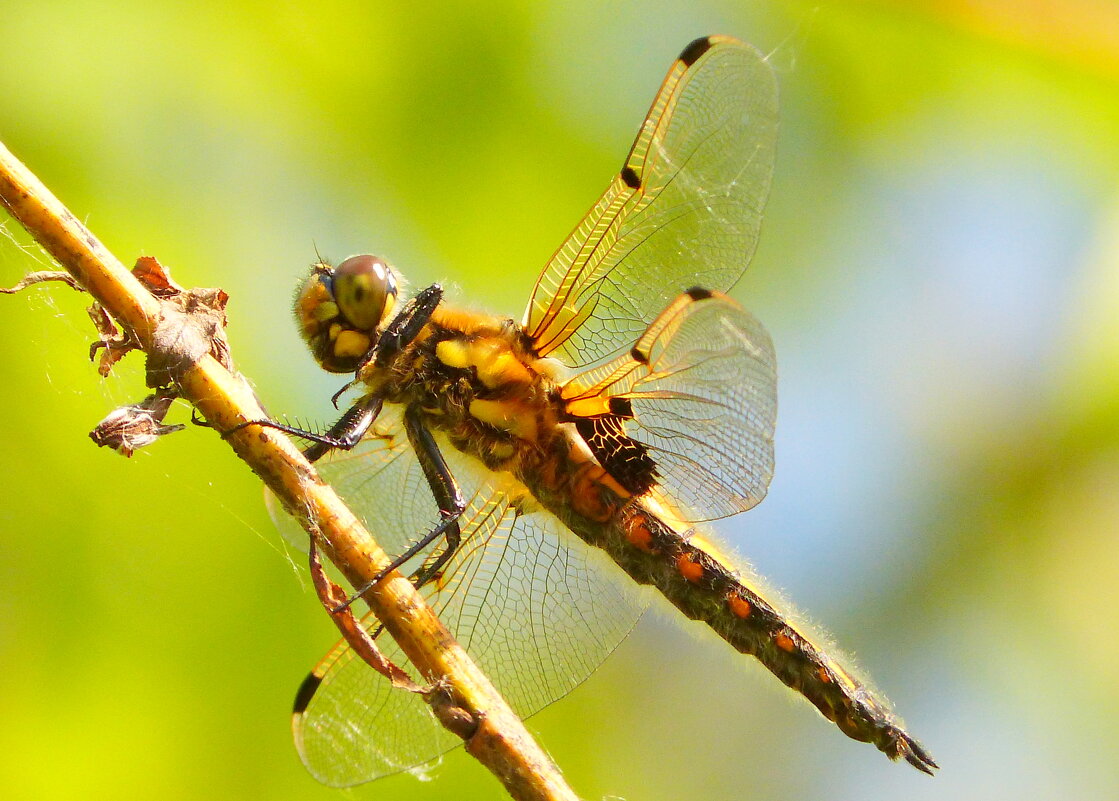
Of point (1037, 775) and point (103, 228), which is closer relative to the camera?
point (103, 228)

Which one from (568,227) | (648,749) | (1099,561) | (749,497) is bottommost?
(648,749)

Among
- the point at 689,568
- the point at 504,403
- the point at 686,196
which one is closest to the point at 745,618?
the point at 689,568

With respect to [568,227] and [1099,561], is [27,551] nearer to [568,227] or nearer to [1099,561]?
[568,227]

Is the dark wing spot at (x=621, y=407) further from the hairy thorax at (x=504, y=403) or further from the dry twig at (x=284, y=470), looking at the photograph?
the dry twig at (x=284, y=470)

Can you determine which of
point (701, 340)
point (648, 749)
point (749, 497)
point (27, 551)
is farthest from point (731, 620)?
point (27, 551)

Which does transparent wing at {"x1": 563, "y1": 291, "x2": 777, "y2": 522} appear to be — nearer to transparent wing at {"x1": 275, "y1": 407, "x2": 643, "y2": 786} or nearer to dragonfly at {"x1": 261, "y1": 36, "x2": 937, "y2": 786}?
dragonfly at {"x1": 261, "y1": 36, "x2": 937, "y2": 786}

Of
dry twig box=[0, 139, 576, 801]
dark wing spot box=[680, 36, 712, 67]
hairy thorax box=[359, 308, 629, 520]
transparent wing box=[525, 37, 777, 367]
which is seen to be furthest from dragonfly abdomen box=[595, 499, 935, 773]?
dark wing spot box=[680, 36, 712, 67]
